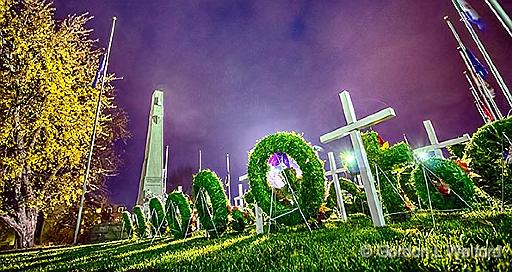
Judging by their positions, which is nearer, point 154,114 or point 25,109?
point 25,109

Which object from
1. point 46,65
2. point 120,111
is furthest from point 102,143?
point 46,65

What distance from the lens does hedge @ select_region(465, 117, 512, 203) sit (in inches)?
169

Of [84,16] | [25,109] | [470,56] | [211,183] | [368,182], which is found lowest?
[368,182]

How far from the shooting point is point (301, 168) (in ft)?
18.0

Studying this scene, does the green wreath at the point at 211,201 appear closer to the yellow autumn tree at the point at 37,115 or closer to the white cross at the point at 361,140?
the white cross at the point at 361,140

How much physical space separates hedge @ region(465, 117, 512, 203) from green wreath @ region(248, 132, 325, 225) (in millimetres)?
2602

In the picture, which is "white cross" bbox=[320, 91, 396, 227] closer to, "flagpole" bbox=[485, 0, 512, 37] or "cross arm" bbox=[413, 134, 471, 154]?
"flagpole" bbox=[485, 0, 512, 37]

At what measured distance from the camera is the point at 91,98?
1483 cm

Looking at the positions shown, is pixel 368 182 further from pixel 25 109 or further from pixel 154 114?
pixel 154 114

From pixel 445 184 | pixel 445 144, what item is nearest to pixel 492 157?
pixel 445 184

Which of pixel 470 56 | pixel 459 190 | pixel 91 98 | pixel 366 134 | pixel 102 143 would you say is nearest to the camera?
pixel 459 190

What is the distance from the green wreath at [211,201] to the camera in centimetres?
679

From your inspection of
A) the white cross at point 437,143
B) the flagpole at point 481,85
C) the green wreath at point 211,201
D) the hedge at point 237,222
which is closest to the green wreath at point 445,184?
the white cross at point 437,143

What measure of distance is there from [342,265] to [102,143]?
19258 mm
